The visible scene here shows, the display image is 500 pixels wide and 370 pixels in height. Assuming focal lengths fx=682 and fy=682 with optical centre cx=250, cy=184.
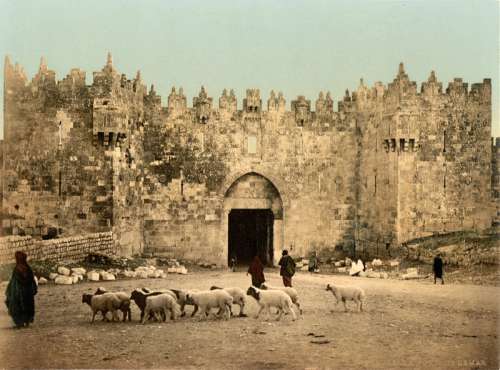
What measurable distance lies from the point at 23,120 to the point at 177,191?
21.0 ft

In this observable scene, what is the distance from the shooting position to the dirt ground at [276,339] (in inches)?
427

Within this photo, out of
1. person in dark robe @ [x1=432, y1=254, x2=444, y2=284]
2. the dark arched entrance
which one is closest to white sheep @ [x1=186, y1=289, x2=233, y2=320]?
person in dark robe @ [x1=432, y1=254, x2=444, y2=284]

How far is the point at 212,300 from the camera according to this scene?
46.7 ft

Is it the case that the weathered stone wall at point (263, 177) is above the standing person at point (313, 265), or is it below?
above

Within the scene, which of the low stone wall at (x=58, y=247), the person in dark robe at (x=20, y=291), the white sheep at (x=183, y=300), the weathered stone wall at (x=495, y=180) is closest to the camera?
the person in dark robe at (x=20, y=291)

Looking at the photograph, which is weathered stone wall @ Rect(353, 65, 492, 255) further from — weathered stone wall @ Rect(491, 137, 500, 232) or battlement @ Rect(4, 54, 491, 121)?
weathered stone wall @ Rect(491, 137, 500, 232)

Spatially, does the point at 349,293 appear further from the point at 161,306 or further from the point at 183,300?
the point at 161,306

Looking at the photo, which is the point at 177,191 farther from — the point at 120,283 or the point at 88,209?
the point at 120,283

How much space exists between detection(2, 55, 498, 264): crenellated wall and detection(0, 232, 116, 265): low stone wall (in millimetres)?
803

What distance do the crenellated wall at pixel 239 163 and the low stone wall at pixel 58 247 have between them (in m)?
0.80

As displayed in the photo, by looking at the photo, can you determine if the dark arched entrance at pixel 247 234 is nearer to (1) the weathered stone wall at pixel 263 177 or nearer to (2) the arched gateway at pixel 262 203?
(2) the arched gateway at pixel 262 203

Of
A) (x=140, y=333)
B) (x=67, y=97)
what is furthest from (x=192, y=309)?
(x=67, y=97)

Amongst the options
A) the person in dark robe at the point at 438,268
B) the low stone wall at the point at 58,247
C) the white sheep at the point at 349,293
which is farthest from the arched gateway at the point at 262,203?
the white sheep at the point at 349,293

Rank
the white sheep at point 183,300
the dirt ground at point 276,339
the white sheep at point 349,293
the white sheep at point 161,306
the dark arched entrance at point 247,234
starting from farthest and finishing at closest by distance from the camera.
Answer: the dark arched entrance at point 247,234 → the white sheep at point 349,293 → the white sheep at point 183,300 → the white sheep at point 161,306 → the dirt ground at point 276,339
